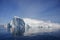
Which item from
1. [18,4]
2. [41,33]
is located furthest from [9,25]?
[41,33]

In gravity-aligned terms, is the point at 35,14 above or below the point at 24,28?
above

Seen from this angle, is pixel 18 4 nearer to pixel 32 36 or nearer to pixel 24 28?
pixel 24 28

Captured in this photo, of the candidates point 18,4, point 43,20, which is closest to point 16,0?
point 18,4

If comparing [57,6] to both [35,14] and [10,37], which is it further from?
[10,37]

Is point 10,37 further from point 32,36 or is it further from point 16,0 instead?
point 16,0

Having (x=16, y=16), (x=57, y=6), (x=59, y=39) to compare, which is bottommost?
(x=59, y=39)

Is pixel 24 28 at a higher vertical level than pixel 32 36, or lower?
higher

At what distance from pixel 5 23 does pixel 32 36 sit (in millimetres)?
558

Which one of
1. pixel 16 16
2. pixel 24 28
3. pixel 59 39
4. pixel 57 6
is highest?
pixel 57 6

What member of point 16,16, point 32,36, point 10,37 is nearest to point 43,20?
point 32,36

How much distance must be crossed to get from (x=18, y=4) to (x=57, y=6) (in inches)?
29.3

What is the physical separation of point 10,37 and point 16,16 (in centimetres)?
40

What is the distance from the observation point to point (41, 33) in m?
2.34

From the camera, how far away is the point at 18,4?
235 centimetres
